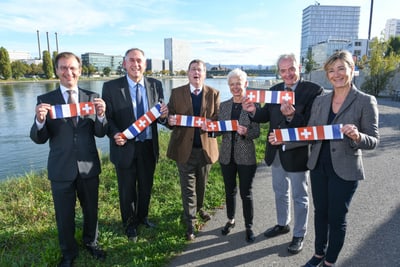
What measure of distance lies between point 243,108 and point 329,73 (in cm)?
115

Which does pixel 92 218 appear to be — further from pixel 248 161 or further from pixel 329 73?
pixel 329 73

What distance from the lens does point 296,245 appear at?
3750mm

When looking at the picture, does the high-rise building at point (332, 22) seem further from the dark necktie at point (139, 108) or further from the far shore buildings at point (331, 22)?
the dark necktie at point (139, 108)

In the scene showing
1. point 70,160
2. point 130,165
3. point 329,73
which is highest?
point 329,73

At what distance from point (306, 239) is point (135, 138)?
285cm

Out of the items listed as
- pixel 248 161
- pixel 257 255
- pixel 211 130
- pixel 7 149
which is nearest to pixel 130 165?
pixel 211 130

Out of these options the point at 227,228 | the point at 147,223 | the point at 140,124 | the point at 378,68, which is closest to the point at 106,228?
the point at 147,223

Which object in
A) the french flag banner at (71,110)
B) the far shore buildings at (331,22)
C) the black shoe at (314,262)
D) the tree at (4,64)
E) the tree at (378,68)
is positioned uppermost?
the far shore buildings at (331,22)

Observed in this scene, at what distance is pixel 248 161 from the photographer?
12.8ft

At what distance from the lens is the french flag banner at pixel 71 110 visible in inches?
125

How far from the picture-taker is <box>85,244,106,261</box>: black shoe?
11.8 feet

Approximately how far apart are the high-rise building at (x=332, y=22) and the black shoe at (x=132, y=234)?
15385 cm

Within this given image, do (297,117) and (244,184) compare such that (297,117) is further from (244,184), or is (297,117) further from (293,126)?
(244,184)

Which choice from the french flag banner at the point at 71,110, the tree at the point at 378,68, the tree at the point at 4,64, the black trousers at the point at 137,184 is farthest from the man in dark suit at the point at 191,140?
the tree at the point at 4,64
